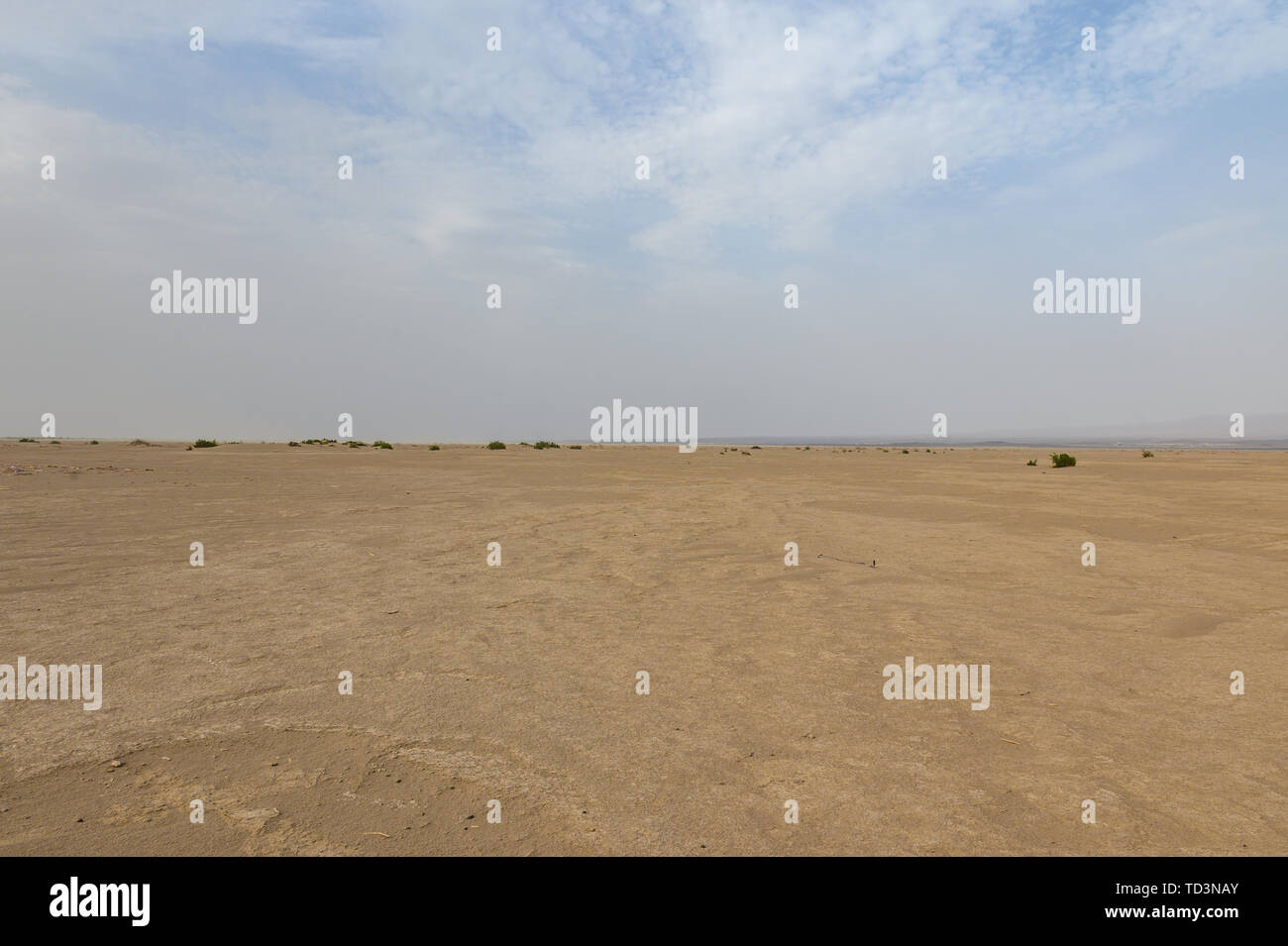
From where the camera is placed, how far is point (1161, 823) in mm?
2941

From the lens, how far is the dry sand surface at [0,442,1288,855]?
116 inches

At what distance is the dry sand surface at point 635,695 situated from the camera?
2.95 meters

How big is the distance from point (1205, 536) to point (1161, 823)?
402 inches

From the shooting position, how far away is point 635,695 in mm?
4461
